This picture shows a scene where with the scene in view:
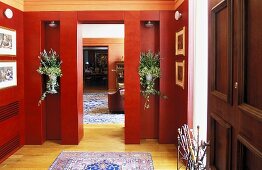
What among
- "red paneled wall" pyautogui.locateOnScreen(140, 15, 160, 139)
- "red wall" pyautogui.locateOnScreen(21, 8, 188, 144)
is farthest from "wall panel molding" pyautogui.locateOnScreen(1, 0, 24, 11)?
"red paneled wall" pyautogui.locateOnScreen(140, 15, 160, 139)

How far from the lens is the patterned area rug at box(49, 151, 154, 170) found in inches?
169

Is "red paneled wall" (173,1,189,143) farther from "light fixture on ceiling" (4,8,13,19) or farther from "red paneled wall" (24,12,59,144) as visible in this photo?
"light fixture on ceiling" (4,8,13,19)

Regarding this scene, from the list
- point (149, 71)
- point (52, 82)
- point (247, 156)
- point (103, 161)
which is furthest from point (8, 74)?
point (247, 156)

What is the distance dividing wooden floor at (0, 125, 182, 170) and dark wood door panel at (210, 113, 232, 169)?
288 cm

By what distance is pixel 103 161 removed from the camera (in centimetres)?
452

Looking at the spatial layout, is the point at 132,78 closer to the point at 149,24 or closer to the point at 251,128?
the point at 149,24

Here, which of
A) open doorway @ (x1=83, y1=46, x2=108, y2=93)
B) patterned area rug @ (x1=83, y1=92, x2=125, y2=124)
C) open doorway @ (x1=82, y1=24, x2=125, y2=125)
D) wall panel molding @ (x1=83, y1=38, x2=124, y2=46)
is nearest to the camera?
patterned area rug @ (x1=83, y1=92, x2=125, y2=124)

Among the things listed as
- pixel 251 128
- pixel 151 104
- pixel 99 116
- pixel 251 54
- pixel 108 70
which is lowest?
pixel 99 116

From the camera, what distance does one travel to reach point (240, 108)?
112 centimetres

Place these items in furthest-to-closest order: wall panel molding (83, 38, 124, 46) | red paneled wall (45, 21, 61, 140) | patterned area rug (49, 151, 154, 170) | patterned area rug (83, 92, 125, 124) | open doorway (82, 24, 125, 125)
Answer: wall panel molding (83, 38, 124, 46) < open doorway (82, 24, 125, 125) < patterned area rug (83, 92, 125, 124) < red paneled wall (45, 21, 61, 140) < patterned area rug (49, 151, 154, 170)

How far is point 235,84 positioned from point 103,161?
3638 millimetres

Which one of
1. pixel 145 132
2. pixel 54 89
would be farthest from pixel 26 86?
pixel 145 132

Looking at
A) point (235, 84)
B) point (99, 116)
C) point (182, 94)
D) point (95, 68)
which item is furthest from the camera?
point (95, 68)

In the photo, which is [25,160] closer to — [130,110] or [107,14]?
[130,110]
